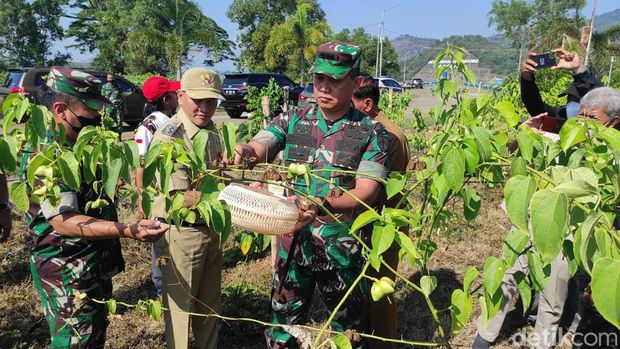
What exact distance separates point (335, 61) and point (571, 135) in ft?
3.39

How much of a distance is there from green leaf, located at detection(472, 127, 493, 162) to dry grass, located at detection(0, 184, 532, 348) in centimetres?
116

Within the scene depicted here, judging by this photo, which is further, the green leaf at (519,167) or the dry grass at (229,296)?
the dry grass at (229,296)

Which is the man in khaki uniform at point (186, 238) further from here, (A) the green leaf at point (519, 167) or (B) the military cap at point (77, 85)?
(A) the green leaf at point (519, 167)

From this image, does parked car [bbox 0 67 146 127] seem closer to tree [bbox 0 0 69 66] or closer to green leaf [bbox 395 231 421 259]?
green leaf [bbox 395 231 421 259]

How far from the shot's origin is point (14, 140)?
3.89ft

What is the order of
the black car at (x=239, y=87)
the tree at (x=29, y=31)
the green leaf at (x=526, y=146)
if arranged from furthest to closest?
the tree at (x=29, y=31) → the black car at (x=239, y=87) → the green leaf at (x=526, y=146)

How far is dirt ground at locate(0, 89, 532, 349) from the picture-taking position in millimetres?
2945

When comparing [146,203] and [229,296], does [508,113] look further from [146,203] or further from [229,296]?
[229,296]

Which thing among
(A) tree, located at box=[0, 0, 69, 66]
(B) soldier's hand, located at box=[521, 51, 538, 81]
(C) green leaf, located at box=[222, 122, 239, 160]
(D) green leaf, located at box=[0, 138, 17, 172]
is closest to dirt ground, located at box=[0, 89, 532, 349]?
(B) soldier's hand, located at box=[521, 51, 538, 81]

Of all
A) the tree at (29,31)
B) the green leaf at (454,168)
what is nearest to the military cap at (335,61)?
the green leaf at (454,168)

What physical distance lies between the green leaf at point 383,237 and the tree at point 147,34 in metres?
23.5

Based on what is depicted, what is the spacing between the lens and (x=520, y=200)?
32.0 inches

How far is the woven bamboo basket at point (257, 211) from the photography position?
136 cm

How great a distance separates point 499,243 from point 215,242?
3.30 m
